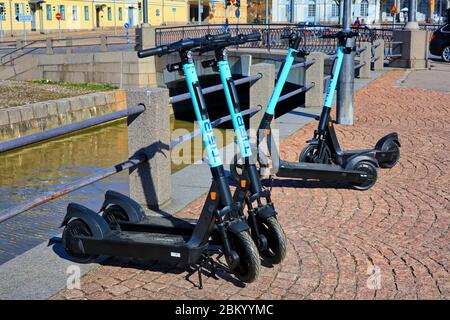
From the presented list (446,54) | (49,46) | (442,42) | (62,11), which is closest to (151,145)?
(446,54)

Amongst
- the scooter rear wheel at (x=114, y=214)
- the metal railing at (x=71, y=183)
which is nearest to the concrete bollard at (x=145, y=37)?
the metal railing at (x=71, y=183)

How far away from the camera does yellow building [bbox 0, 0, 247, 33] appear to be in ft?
175

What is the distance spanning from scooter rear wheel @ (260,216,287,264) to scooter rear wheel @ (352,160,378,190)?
2400mm

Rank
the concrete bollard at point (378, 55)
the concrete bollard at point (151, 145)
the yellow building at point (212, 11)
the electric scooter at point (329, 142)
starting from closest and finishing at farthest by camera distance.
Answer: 1. the concrete bollard at point (151, 145)
2. the electric scooter at point (329, 142)
3. the concrete bollard at point (378, 55)
4. the yellow building at point (212, 11)

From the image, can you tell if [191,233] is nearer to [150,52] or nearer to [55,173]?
[150,52]

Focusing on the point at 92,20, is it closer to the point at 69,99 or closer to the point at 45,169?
the point at 69,99

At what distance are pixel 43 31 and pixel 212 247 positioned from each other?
5362 centimetres

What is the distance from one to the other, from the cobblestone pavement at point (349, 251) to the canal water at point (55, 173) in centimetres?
263

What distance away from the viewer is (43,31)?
5581cm

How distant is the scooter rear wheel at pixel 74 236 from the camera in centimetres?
482

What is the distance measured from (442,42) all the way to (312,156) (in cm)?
2112

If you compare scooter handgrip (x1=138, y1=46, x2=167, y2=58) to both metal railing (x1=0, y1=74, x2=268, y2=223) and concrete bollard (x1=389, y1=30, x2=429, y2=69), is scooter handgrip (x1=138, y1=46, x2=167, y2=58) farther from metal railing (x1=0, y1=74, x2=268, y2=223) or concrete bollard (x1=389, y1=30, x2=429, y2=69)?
concrete bollard (x1=389, y1=30, x2=429, y2=69)

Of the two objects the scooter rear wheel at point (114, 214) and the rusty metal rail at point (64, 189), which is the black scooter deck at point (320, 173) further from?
the scooter rear wheel at point (114, 214)
